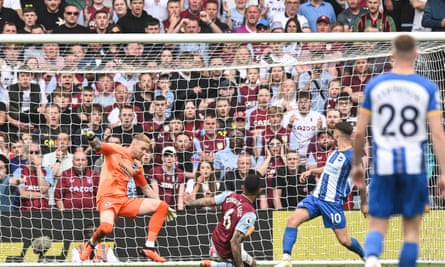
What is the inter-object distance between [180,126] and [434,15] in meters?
4.80

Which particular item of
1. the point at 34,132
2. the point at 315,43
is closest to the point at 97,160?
the point at 34,132

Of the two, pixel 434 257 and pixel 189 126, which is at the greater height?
pixel 189 126

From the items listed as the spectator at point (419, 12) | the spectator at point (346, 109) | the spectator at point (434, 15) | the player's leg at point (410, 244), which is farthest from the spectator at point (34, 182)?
the player's leg at point (410, 244)

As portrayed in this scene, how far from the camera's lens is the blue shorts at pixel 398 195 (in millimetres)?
8422

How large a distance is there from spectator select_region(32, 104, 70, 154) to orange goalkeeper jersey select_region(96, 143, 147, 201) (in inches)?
68.6

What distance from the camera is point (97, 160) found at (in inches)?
599

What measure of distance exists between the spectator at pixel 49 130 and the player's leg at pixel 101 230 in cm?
194

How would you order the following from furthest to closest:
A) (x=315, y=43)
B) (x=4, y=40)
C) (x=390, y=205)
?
(x=315, y=43) → (x=4, y=40) → (x=390, y=205)

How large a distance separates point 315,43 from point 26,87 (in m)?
4.13

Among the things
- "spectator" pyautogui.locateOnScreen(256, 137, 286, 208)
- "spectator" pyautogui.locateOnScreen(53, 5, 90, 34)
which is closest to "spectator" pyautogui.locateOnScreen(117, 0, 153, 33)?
"spectator" pyautogui.locateOnScreen(53, 5, 90, 34)

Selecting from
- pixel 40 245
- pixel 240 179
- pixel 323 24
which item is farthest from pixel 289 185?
pixel 323 24

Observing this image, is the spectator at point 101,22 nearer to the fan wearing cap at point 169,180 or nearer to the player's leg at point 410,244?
the fan wearing cap at point 169,180

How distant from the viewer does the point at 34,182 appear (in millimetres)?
14828

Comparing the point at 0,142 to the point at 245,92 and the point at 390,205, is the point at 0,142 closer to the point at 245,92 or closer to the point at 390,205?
the point at 245,92
